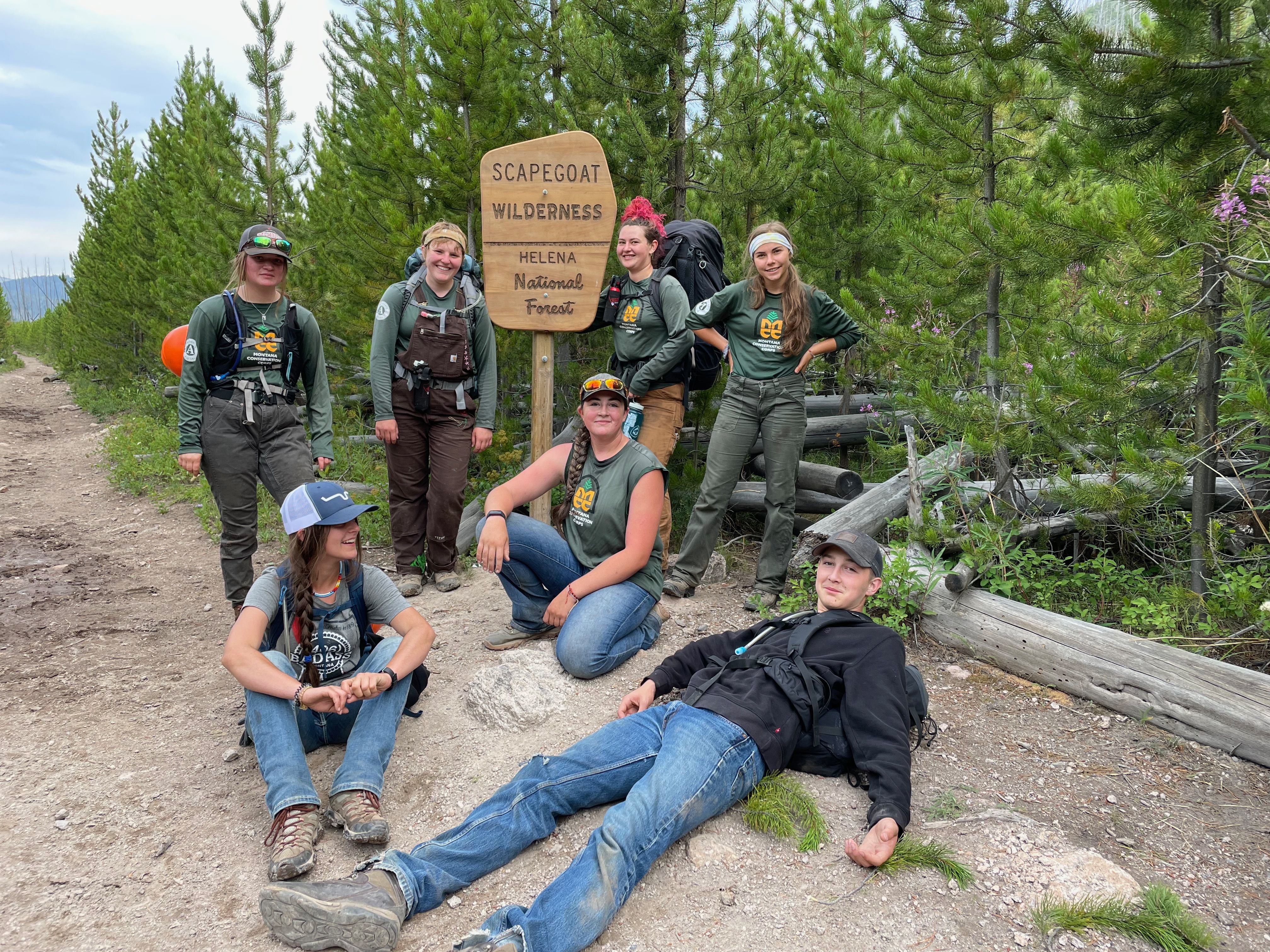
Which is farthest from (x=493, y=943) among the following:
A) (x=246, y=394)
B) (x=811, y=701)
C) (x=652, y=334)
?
(x=652, y=334)

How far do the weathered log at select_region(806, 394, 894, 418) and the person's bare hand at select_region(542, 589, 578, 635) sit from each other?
471cm

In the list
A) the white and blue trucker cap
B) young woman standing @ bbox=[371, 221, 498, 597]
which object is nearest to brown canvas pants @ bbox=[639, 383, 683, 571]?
young woman standing @ bbox=[371, 221, 498, 597]

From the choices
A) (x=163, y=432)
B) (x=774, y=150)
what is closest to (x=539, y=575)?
(x=774, y=150)

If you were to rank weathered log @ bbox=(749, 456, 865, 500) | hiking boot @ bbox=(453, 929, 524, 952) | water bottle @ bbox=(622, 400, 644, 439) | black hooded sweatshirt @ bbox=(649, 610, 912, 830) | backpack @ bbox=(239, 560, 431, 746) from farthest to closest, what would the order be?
weathered log @ bbox=(749, 456, 865, 500), water bottle @ bbox=(622, 400, 644, 439), backpack @ bbox=(239, 560, 431, 746), black hooded sweatshirt @ bbox=(649, 610, 912, 830), hiking boot @ bbox=(453, 929, 524, 952)

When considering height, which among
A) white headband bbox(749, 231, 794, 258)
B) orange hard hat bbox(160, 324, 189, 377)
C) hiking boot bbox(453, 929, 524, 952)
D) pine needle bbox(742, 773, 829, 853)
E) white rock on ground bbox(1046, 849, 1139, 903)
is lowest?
white rock on ground bbox(1046, 849, 1139, 903)

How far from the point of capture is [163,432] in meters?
13.2

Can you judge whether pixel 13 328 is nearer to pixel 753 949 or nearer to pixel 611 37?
pixel 611 37

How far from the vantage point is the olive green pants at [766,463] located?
17.1 feet

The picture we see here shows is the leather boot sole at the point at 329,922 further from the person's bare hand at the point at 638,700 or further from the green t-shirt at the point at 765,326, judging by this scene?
the green t-shirt at the point at 765,326

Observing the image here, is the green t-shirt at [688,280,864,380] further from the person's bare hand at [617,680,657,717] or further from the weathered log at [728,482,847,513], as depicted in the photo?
the person's bare hand at [617,680,657,717]

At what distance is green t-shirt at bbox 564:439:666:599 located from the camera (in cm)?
427

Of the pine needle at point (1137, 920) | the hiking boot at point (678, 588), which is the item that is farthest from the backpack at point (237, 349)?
the pine needle at point (1137, 920)

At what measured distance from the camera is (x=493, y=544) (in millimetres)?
4164

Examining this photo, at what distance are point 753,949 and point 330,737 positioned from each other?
6.50ft
